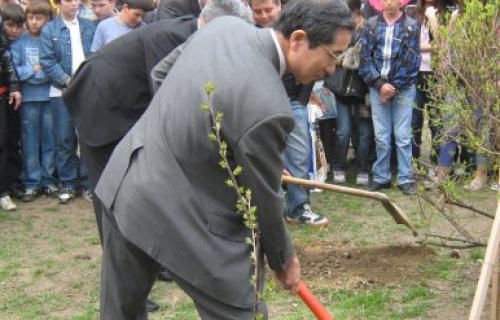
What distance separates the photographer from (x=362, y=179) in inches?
335

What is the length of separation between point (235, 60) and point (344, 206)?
4695 millimetres

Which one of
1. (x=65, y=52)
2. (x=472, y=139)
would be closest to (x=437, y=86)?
(x=472, y=139)

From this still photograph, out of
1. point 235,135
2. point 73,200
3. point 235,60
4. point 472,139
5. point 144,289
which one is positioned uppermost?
point 235,60

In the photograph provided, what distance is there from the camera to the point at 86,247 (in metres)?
6.44

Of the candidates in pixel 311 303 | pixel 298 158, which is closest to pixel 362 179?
pixel 298 158

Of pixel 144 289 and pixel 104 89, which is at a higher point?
pixel 104 89

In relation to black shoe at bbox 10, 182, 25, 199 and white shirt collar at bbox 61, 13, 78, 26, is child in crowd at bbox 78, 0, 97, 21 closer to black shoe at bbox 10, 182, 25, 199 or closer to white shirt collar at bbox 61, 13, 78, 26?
white shirt collar at bbox 61, 13, 78, 26

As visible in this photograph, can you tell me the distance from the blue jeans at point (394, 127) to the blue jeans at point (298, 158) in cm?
110

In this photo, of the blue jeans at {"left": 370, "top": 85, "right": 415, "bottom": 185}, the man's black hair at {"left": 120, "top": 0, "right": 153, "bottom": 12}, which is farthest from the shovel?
the man's black hair at {"left": 120, "top": 0, "right": 153, "bottom": 12}

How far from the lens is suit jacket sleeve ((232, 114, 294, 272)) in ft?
9.67

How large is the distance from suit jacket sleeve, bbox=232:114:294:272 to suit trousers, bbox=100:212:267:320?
1.02ft

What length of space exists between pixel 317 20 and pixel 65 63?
16.3ft

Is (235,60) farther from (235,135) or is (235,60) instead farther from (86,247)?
(86,247)

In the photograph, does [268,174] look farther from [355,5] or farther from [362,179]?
[355,5]
